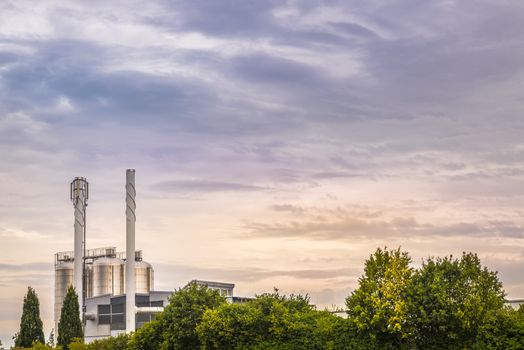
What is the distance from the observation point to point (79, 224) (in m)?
79.8

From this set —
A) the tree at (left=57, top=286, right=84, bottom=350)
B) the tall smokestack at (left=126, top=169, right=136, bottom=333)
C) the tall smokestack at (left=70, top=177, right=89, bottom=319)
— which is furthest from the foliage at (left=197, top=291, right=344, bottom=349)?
the tall smokestack at (left=70, top=177, right=89, bottom=319)

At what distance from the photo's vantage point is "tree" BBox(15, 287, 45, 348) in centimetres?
6562

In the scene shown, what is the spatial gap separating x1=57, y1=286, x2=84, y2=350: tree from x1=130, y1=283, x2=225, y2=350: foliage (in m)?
12.3

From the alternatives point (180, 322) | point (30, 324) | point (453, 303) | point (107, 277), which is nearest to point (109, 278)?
point (107, 277)

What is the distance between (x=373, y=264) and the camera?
43.0m

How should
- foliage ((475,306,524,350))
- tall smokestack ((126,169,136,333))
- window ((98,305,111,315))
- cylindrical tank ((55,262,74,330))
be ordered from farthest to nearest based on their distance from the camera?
cylindrical tank ((55,262,74,330))
window ((98,305,111,315))
tall smokestack ((126,169,136,333))
foliage ((475,306,524,350))

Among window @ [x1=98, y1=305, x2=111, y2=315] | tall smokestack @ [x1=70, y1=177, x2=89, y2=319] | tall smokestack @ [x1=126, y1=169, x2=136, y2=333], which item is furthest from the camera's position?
window @ [x1=98, y1=305, x2=111, y2=315]

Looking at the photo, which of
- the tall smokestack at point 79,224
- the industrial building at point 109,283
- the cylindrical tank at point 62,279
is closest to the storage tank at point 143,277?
the industrial building at point 109,283

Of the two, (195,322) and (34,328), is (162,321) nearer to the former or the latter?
(195,322)

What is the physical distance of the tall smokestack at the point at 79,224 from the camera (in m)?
78.4

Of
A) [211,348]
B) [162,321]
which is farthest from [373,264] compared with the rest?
[162,321]

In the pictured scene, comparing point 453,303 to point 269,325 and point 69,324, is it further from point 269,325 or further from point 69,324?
point 69,324

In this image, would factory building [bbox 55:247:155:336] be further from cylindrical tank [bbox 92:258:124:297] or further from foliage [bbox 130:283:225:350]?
foliage [bbox 130:283:225:350]

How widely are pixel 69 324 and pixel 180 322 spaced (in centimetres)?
1692
